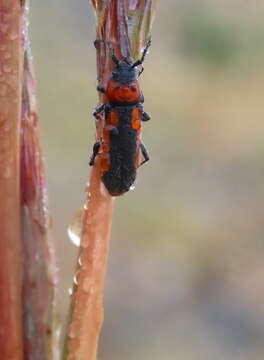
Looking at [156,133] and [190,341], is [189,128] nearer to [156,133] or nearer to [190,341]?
[156,133]

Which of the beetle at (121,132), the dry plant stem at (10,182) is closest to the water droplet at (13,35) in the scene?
the dry plant stem at (10,182)

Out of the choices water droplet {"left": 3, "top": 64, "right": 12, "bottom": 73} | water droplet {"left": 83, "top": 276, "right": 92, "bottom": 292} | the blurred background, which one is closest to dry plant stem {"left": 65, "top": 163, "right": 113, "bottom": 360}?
water droplet {"left": 83, "top": 276, "right": 92, "bottom": 292}

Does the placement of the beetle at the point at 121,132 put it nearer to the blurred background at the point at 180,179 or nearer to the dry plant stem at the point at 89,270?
the dry plant stem at the point at 89,270

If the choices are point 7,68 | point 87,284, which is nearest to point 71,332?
point 87,284

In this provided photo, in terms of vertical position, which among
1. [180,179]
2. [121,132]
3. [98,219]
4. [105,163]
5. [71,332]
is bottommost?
[71,332]

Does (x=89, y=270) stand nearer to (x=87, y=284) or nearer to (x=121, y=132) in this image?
(x=87, y=284)

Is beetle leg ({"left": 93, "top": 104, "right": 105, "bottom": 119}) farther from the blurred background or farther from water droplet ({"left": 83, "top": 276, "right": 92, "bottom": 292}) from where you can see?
the blurred background
